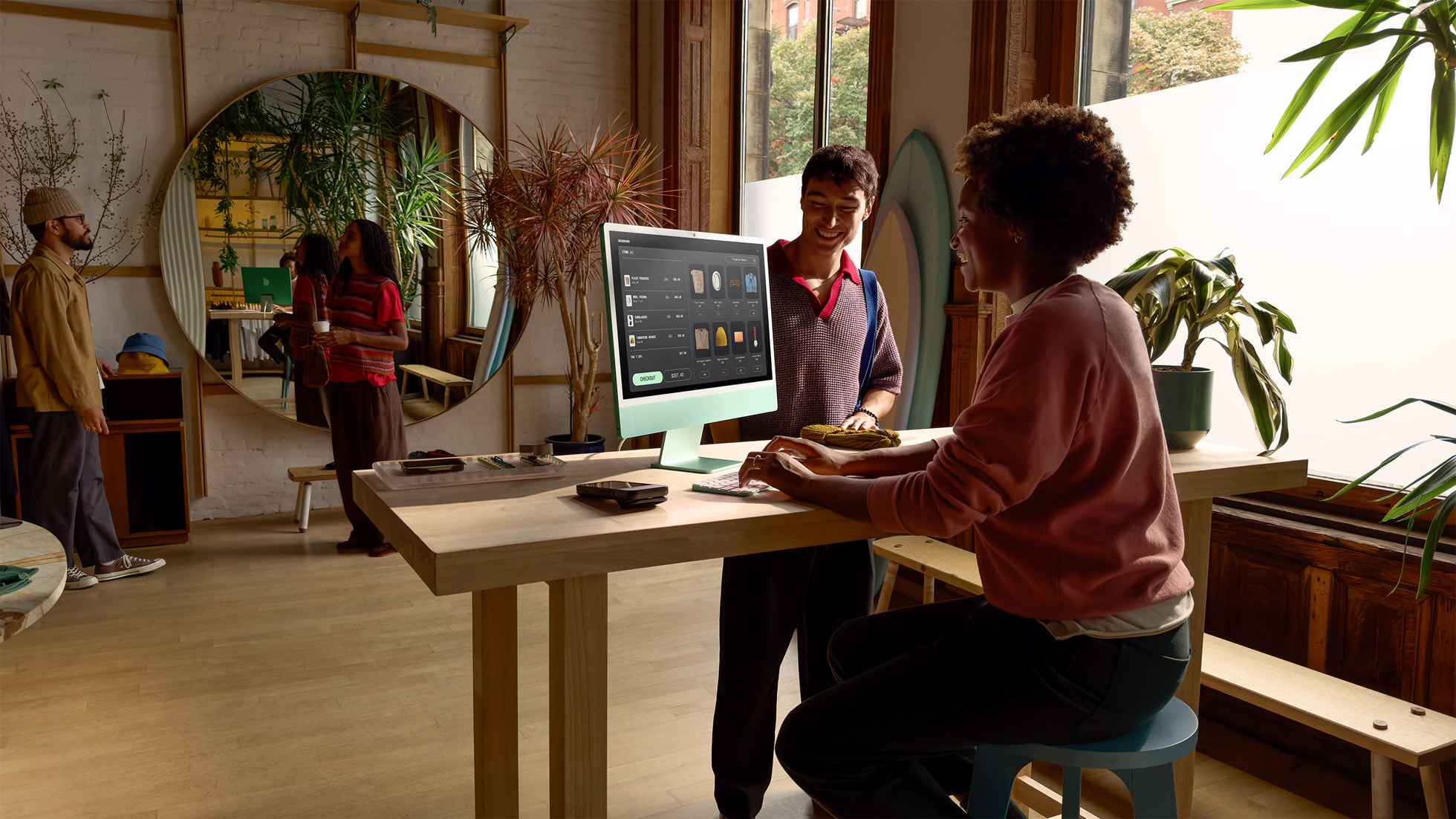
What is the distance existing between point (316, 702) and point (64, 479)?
5.97ft

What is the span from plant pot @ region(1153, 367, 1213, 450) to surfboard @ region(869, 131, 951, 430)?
1.42m

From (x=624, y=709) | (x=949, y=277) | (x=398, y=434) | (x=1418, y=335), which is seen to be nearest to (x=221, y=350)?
(x=398, y=434)

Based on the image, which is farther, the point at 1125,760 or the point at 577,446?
the point at 577,446

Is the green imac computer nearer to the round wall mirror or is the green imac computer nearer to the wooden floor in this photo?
the wooden floor

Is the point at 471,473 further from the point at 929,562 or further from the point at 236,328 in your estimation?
the point at 236,328

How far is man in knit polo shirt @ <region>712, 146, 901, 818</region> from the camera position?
2.12m

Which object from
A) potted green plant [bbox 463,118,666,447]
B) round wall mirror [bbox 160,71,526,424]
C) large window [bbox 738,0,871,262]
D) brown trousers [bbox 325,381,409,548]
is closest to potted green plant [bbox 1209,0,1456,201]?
large window [bbox 738,0,871,262]

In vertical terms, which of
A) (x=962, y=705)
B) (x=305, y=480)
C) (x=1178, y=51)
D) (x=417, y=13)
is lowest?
(x=305, y=480)

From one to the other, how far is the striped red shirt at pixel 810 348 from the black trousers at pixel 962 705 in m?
0.89

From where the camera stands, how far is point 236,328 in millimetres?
4934

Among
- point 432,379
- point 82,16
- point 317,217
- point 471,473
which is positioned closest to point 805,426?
point 471,473

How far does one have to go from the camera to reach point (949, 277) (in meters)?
3.53

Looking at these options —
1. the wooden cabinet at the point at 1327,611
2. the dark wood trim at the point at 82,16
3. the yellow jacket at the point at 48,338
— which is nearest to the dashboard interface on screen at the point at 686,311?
the wooden cabinet at the point at 1327,611

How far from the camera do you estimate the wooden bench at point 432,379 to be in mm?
5215
